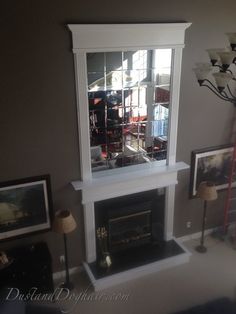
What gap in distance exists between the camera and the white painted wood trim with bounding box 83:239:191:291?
427 centimetres

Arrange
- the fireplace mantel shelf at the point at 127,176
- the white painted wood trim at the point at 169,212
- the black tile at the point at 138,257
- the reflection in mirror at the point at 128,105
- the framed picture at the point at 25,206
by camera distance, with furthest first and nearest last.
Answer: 1. the white painted wood trim at the point at 169,212
2. the black tile at the point at 138,257
3. the fireplace mantel shelf at the point at 127,176
4. the reflection in mirror at the point at 128,105
5. the framed picture at the point at 25,206

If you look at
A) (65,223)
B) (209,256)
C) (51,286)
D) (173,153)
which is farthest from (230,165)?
(51,286)

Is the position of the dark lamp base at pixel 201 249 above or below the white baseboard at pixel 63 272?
above

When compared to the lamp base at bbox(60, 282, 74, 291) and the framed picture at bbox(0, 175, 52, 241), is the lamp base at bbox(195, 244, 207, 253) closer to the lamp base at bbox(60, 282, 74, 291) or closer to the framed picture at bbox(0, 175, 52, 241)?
the lamp base at bbox(60, 282, 74, 291)

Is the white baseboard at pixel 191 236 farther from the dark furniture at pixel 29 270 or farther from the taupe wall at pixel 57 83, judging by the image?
the dark furniture at pixel 29 270

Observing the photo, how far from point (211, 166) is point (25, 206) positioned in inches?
105

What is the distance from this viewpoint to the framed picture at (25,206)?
3.82 metres

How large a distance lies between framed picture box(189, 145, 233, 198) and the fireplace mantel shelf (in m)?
0.29

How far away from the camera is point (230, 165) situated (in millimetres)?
4992

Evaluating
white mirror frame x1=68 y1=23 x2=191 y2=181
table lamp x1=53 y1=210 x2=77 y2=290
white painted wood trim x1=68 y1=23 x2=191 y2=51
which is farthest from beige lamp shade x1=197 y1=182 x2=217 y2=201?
white painted wood trim x1=68 y1=23 x2=191 y2=51

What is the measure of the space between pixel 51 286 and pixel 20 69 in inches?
102

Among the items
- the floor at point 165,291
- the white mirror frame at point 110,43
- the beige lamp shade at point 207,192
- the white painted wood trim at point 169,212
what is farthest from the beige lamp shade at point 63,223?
the beige lamp shade at point 207,192

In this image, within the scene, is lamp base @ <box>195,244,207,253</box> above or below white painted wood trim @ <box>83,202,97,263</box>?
below

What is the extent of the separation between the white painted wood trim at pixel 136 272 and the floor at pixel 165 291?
59 millimetres
